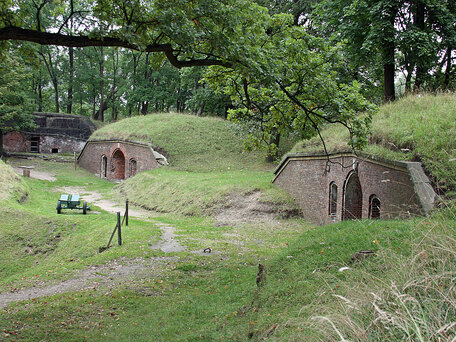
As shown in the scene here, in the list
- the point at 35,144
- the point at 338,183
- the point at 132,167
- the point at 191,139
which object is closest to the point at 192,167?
the point at 191,139

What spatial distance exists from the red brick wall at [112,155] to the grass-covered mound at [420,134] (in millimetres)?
17560

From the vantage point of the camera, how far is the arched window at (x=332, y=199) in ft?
50.5

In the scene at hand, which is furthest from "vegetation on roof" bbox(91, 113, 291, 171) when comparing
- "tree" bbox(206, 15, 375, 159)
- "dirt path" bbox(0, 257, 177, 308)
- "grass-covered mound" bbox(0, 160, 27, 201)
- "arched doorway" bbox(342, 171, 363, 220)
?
"dirt path" bbox(0, 257, 177, 308)

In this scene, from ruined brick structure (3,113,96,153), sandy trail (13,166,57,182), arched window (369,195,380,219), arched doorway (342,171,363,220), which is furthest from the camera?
ruined brick structure (3,113,96,153)

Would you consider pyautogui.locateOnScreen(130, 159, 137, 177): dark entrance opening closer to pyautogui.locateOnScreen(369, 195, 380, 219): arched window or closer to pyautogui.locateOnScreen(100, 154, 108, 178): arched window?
pyautogui.locateOnScreen(100, 154, 108, 178): arched window

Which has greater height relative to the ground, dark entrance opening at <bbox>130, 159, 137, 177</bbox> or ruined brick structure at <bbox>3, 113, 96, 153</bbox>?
ruined brick structure at <bbox>3, 113, 96, 153</bbox>

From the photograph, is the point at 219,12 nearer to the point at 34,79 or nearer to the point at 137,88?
the point at 137,88

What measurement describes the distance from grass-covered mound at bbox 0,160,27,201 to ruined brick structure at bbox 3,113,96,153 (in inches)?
855

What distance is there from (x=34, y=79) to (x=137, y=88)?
556 inches

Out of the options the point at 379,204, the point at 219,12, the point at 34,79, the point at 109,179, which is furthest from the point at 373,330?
the point at 34,79

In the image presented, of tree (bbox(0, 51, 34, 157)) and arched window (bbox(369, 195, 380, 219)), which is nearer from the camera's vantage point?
arched window (bbox(369, 195, 380, 219))

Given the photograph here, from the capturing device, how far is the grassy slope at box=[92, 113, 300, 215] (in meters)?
19.0

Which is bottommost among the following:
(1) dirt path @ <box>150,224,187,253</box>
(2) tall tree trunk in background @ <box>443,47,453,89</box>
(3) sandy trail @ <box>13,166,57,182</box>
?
(1) dirt path @ <box>150,224,187,253</box>

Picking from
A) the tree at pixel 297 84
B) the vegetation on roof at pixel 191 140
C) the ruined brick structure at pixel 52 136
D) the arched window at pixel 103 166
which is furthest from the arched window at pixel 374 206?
the ruined brick structure at pixel 52 136
